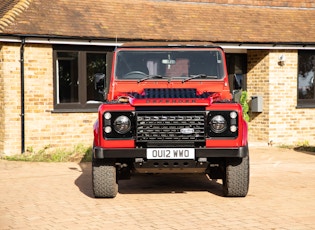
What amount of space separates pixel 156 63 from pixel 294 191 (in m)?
2.84

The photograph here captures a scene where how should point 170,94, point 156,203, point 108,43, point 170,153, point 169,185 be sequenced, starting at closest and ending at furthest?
point 170,153 < point 156,203 < point 170,94 < point 169,185 < point 108,43

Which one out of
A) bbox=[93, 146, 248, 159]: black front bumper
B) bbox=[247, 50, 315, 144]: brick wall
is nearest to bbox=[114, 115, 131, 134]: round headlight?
bbox=[93, 146, 248, 159]: black front bumper

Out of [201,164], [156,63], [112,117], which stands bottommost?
[201,164]

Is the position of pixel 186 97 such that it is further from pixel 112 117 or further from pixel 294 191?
pixel 294 191

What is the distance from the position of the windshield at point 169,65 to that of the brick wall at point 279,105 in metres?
7.35

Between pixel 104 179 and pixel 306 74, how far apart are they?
33.5 ft

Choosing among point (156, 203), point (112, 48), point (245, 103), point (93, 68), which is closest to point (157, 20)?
point (112, 48)

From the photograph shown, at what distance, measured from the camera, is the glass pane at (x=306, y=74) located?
50.6ft

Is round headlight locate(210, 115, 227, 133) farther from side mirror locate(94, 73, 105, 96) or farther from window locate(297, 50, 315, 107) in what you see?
window locate(297, 50, 315, 107)

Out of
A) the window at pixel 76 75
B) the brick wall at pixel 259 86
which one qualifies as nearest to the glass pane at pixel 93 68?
the window at pixel 76 75

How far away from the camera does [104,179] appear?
6980 millimetres

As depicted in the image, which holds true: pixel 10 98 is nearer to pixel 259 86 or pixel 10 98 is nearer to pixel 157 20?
pixel 157 20

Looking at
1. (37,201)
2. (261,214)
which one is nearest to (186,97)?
(261,214)

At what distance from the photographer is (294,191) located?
7883 mm
